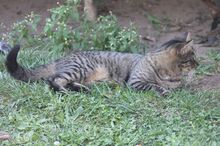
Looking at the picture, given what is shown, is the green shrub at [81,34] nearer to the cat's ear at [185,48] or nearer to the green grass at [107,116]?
the cat's ear at [185,48]

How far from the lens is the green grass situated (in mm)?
4527

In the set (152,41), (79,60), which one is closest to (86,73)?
(79,60)

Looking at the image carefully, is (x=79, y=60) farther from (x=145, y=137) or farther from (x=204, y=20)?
(x=204, y=20)

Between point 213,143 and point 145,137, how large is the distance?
0.52m

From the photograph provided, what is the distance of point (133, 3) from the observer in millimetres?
9523

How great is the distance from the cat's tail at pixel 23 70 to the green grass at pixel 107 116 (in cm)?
10

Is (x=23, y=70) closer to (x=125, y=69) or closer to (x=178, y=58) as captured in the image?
(x=125, y=69)

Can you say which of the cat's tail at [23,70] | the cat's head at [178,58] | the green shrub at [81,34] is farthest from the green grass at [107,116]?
the green shrub at [81,34]

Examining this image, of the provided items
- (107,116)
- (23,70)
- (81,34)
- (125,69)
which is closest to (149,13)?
(81,34)

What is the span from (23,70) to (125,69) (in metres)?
1.08

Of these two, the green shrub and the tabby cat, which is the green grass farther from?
the green shrub

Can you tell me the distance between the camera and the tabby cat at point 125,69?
595 centimetres

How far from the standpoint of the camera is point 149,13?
30.6 ft

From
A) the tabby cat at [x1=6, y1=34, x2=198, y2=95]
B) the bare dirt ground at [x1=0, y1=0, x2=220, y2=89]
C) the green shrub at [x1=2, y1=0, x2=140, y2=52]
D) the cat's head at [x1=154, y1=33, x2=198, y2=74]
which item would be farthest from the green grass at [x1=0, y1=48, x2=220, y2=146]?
the bare dirt ground at [x1=0, y1=0, x2=220, y2=89]
